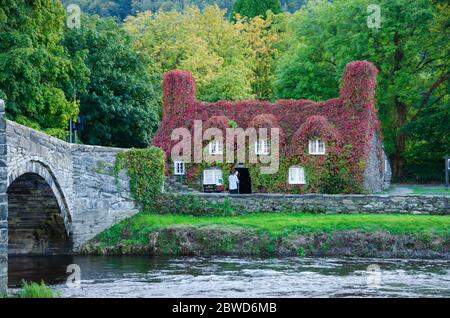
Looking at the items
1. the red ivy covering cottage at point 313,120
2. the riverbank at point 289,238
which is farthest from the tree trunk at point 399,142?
the riverbank at point 289,238

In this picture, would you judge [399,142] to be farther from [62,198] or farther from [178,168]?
[62,198]

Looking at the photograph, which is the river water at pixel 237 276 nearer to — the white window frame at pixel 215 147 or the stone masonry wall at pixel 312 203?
the stone masonry wall at pixel 312 203

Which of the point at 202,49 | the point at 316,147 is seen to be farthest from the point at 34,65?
the point at 202,49

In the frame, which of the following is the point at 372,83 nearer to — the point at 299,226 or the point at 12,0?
the point at 299,226

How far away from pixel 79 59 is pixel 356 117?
1394cm

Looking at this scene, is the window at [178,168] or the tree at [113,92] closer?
the window at [178,168]

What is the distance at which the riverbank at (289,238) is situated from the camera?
39375 mm

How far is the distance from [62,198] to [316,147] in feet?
54.2

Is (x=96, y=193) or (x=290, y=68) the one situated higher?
(x=290, y=68)

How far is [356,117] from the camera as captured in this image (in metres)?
51.4

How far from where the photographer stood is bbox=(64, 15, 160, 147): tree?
58.7 meters

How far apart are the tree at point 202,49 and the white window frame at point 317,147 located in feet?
60.1

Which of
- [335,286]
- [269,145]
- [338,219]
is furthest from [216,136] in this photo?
[335,286]

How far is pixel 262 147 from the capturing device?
52.3 metres
